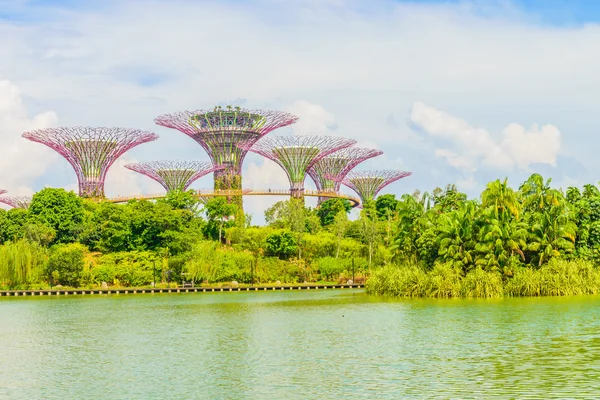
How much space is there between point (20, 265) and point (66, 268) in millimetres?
3886

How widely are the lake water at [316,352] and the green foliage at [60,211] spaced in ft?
129

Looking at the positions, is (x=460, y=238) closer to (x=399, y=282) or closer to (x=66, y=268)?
(x=399, y=282)

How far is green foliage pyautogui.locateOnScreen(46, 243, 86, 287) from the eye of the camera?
73.9 metres

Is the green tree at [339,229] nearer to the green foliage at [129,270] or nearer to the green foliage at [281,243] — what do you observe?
the green foliage at [281,243]

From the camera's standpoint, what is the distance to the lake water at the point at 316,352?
2069 centimetres

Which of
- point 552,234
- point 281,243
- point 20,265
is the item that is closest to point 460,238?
point 552,234

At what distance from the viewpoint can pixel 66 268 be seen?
74.1m

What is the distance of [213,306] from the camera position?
172 ft

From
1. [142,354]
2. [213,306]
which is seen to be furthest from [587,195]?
[142,354]

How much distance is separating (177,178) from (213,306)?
53.7m

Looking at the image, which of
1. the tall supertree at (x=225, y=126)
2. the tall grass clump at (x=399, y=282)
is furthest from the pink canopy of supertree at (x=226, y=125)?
the tall grass clump at (x=399, y=282)

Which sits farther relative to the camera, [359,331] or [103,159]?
[103,159]

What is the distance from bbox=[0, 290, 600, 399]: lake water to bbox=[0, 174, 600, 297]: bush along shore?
341cm

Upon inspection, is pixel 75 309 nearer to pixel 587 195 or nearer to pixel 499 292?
pixel 499 292
